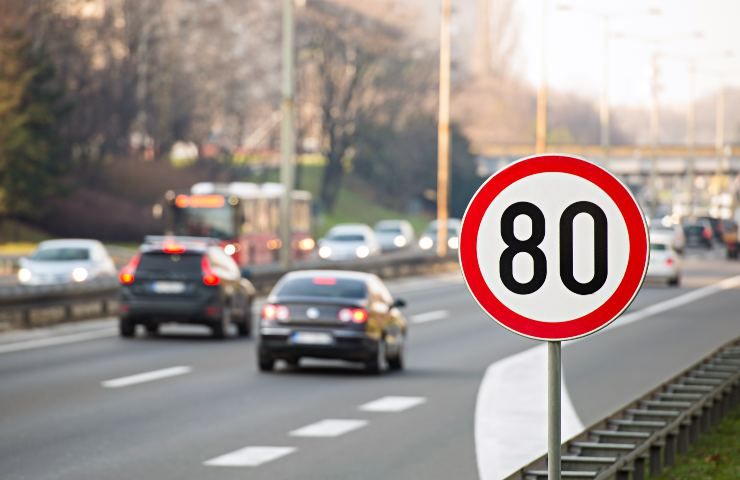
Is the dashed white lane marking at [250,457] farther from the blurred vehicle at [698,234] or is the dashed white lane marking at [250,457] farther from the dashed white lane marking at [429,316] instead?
the blurred vehicle at [698,234]

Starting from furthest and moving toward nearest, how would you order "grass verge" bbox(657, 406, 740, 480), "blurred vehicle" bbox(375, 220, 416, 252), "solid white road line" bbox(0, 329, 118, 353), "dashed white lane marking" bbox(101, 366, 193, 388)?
"blurred vehicle" bbox(375, 220, 416, 252) → "solid white road line" bbox(0, 329, 118, 353) → "dashed white lane marking" bbox(101, 366, 193, 388) → "grass verge" bbox(657, 406, 740, 480)

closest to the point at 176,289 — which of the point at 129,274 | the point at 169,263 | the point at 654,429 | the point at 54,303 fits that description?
the point at 169,263

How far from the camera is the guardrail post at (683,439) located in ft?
48.8

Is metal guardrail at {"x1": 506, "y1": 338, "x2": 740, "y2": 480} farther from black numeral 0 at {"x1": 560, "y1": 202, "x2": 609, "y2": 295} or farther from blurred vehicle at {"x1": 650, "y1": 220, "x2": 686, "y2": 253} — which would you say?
blurred vehicle at {"x1": 650, "y1": 220, "x2": 686, "y2": 253}

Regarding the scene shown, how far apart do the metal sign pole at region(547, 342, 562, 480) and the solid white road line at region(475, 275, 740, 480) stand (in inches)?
290

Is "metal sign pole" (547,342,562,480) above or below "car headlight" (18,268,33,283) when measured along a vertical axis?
above

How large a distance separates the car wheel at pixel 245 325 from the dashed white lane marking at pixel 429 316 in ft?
19.3

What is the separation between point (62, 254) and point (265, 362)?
2238cm

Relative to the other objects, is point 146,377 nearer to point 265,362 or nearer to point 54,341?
point 265,362

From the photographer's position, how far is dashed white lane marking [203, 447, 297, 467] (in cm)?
1501

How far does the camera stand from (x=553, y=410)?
6.96 m

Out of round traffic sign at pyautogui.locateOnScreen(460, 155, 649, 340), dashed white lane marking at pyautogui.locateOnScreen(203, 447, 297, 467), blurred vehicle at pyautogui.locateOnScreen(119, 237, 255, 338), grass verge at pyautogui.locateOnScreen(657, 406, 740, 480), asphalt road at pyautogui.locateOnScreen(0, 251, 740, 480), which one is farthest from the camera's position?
blurred vehicle at pyautogui.locateOnScreen(119, 237, 255, 338)

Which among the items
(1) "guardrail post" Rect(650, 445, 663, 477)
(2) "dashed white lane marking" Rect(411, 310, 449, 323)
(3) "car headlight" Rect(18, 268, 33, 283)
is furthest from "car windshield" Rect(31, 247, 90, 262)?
(1) "guardrail post" Rect(650, 445, 663, 477)

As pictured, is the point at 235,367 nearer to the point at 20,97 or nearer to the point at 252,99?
the point at 20,97
